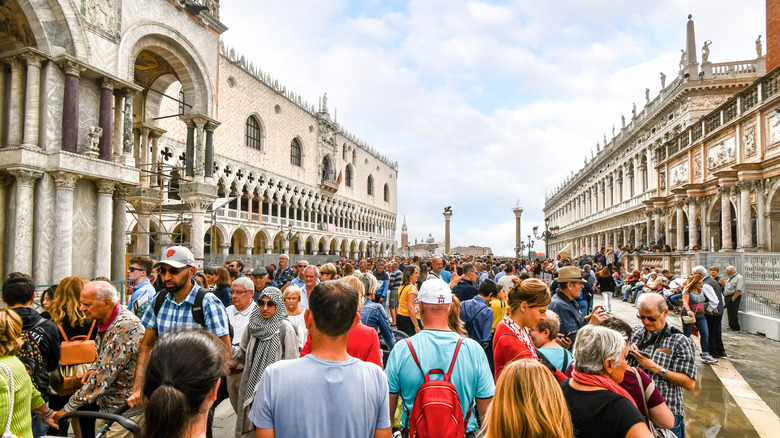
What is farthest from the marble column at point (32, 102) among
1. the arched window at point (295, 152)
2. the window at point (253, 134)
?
the arched window at point (295, 152)

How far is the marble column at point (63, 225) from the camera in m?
9.02

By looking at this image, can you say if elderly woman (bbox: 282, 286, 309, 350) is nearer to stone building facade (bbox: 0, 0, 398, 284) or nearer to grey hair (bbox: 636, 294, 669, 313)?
grey hair (bbox: 636, 294, 669, 313)

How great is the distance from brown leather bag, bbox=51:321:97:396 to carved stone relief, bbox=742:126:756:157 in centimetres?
1774

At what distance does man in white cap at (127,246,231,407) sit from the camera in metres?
3.17

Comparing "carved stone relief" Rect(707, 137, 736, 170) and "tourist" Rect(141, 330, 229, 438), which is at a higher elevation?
"carved stone relief" Rect(707, 137, 736, 170)

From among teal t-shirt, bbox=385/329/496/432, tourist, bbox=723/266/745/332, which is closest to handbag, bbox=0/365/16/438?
teal t-shirt, bbox=385/329/496/432

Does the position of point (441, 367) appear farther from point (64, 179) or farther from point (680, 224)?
point (680, 224)

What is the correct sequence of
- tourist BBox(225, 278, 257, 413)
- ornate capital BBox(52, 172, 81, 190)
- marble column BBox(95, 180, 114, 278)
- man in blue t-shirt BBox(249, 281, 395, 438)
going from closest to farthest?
man in blue t-shirt BBox(249, 281, 395, 438)
tourist BBox(225, 278, 257, 413)
ornate capital BBox(52, 172, 81, 190)
marble column BBox(95, 180, 114, 278)

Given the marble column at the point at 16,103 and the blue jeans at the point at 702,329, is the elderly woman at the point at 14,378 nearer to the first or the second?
the blue jeans at the point at 702,329

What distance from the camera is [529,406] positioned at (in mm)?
1594

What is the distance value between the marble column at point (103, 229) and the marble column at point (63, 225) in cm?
78

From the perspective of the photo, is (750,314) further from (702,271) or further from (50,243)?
(50,243)

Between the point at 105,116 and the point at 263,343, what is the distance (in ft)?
31.8

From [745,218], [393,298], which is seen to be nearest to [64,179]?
[393,298]
